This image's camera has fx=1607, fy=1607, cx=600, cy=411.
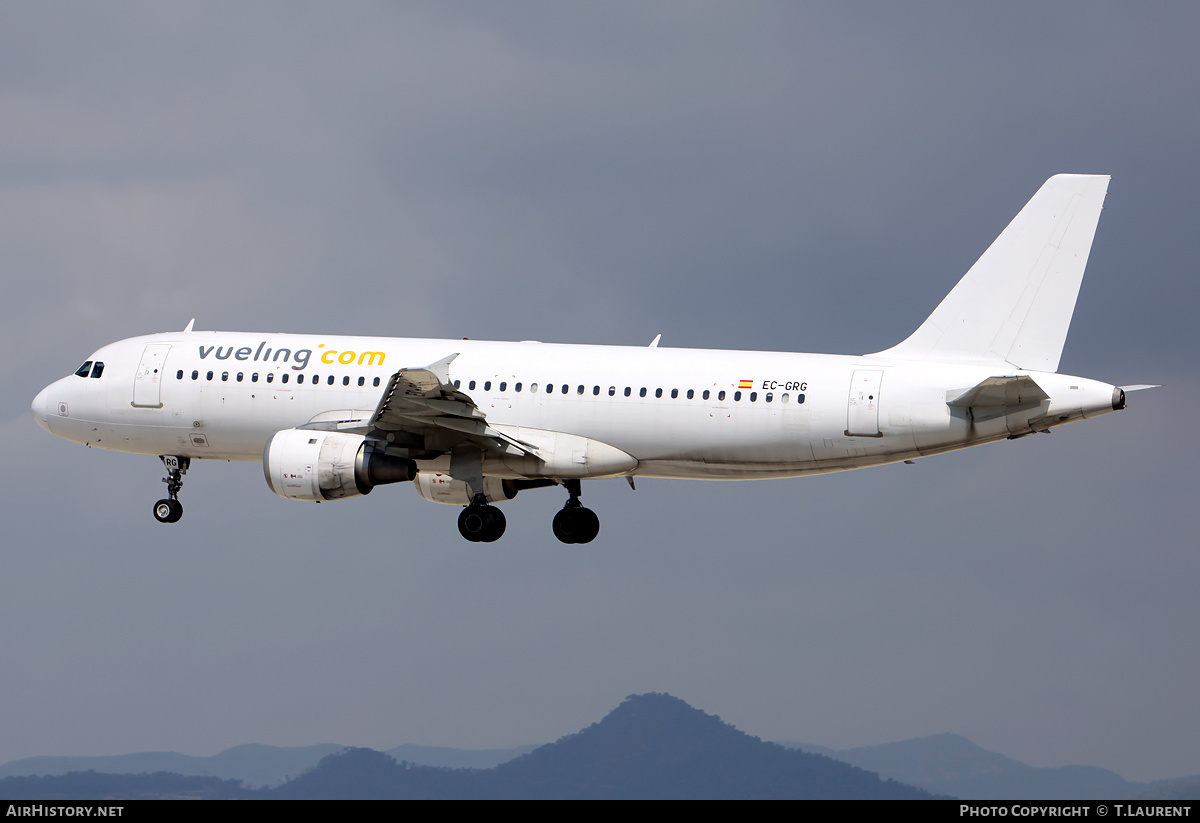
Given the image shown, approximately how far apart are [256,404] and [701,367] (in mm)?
13621

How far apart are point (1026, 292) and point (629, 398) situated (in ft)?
39.4

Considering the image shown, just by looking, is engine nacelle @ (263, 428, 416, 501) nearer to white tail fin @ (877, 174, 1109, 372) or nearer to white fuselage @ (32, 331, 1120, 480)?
white fuselage @ (32, 331, 1120, 480)

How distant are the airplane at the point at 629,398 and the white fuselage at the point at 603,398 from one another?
0.19 feet

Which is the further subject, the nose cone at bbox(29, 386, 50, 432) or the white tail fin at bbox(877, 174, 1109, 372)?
the nose cone at bbox(29, 386, 50, 432)

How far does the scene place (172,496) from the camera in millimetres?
52500

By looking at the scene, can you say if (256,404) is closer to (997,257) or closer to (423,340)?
(423,340)

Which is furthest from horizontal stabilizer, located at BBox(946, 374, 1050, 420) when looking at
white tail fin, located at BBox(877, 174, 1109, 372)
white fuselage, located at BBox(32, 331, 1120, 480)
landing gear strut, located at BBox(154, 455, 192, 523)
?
landing gear strut, located at BBox(154, 455, 192, 523)

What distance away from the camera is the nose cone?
52594mm

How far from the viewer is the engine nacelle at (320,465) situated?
4556cm

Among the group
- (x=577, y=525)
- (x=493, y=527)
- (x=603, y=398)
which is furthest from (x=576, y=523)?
(x=603, y=398)

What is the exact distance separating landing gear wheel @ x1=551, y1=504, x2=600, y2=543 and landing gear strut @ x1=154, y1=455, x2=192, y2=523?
12.2m

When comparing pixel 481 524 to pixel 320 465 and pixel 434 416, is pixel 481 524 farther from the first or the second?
pixel 320 465
